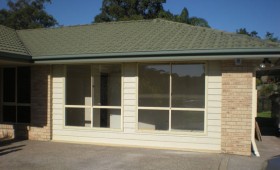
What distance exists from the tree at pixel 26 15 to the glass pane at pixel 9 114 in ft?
110

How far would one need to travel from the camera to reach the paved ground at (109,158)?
8242mm

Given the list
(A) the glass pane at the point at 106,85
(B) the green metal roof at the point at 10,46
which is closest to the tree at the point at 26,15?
(B) the green metal roof at the point at 10,46

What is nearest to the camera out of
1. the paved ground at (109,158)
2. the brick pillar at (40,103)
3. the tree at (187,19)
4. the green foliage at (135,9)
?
the paved ground at (109,158)

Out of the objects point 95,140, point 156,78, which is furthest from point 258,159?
point 95,140

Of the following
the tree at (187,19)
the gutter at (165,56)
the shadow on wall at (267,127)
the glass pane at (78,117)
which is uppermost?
the tree at (187,19)

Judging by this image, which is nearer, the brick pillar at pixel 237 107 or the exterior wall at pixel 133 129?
the brick pillar at pixel 237 107

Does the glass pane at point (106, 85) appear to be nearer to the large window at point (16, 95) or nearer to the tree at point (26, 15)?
the large window at point (16, 95)

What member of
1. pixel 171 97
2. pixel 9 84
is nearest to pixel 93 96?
pixel 171 97

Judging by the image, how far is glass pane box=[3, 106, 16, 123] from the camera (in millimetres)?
12438

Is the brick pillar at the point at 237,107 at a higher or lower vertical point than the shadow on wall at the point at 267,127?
higher

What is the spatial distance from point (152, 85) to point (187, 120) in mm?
1620

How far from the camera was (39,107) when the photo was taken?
465 inches

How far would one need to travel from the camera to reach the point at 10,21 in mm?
44250

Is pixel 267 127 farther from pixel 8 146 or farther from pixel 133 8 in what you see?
pixel 133 8
